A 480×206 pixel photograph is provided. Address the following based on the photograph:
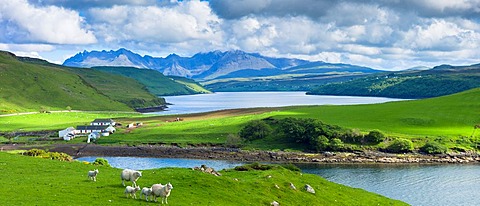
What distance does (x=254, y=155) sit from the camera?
128 m

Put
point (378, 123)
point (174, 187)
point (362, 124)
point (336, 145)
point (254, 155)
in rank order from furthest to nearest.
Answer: point (378, 123), point (362, 124), point (336, 145), point (254, 155), point (174, 187)

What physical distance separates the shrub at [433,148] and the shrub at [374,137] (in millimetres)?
10560

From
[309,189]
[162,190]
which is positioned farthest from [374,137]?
[162,190]

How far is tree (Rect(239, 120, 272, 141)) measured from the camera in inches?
5674

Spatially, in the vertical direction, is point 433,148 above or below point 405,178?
above

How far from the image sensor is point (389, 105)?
19112cm

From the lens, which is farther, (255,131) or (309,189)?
(255,131)

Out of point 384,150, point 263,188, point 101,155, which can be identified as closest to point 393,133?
point 384,150

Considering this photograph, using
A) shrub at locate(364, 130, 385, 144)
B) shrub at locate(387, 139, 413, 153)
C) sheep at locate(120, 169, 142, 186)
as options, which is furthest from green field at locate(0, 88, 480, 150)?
sheep at locate(120, 169, 142, 186)

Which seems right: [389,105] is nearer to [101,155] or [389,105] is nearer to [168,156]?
[168,156]

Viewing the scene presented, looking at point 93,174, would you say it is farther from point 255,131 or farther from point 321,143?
point 255,131

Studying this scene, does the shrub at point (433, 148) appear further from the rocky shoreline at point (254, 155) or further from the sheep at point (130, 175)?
the sheep at point (130, 175)

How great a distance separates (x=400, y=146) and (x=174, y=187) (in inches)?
3779

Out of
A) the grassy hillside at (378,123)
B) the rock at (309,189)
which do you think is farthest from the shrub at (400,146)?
the rock at (309,189)
